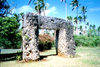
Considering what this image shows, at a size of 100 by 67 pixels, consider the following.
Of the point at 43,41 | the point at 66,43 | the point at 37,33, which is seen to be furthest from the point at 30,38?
the point at 43,41

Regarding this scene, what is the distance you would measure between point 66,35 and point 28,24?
176 inches

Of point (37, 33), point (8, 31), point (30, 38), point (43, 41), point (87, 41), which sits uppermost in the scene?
point (8, 31)

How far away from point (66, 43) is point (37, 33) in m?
3.59

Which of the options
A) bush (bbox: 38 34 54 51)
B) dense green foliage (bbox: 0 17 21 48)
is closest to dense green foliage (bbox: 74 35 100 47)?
bush (bbox: 38 34 54 51)

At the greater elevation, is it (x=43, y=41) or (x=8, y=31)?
(x=8, y=31)

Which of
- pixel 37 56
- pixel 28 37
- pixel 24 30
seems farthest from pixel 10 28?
pixel 37 56

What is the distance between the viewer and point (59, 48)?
1096 cm

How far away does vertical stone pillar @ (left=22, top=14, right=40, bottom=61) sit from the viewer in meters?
8.28

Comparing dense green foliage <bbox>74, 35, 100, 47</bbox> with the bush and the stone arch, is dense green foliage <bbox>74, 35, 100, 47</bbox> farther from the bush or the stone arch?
the stone arch

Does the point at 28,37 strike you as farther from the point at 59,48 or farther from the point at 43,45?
the point at 43,45

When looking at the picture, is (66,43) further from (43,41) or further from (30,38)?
(43,41)

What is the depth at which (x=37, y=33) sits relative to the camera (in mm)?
8961

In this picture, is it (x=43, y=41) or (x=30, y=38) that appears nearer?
(x=30, y=38)

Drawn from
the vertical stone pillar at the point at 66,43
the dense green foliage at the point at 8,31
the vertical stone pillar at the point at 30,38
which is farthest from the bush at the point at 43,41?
the vertical stone pillar at the point at 30,38
